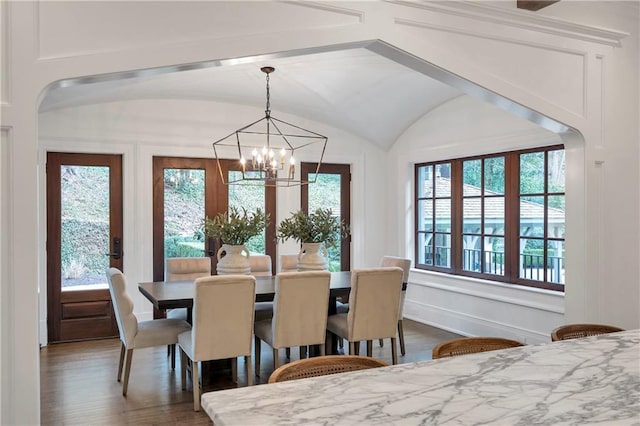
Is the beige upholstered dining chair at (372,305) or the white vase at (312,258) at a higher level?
the white vase at (312,258)

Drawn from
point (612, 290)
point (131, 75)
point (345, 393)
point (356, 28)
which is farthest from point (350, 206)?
point (345, 393)

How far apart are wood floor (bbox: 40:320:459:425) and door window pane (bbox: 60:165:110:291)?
724 mm

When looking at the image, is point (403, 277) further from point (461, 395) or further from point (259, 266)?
point (461, 395)

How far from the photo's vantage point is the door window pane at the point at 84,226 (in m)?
5.61

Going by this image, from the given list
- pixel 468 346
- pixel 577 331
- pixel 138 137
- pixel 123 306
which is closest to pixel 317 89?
→ pixel 138 137

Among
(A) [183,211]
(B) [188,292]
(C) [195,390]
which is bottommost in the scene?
(C) [195,390]

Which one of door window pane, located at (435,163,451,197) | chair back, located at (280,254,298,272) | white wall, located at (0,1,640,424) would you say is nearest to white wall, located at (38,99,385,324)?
chair back, located at (280,254,298,272)

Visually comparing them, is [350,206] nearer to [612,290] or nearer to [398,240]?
[398,240]

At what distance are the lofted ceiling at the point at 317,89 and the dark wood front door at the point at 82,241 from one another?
73 cm

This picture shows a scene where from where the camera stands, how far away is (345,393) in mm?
1503

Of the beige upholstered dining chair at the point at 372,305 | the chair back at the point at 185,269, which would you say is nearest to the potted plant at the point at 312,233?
the beige upholstered dining chair at the point at 372,305

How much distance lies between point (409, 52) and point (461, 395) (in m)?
2.28

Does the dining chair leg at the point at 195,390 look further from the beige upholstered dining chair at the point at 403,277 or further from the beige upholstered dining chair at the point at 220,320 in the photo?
the beige upholstered dining chair at the point at 403,277

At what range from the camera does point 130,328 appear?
3.86m
